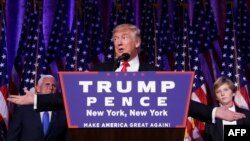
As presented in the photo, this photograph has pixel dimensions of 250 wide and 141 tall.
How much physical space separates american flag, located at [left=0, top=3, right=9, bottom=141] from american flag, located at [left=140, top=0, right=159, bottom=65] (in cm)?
159

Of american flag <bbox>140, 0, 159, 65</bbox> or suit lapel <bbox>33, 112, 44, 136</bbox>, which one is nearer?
suit lapel <bbox>33, 112, 44, 136</bbox>

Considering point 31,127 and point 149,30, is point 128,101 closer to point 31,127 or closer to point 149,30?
point 31,127

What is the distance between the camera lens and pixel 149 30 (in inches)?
218

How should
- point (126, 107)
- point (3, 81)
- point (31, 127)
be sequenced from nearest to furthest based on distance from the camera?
1. point (126, 107)
2. point (31, 127)
3. point (3, 81)

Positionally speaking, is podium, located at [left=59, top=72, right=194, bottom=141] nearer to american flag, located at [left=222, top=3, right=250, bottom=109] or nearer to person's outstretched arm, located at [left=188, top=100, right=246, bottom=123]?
person's outstretched arm, located at [left=188, top=100, right=246, bottom=123]

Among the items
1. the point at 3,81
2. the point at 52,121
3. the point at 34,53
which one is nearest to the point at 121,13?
the point at 34,53

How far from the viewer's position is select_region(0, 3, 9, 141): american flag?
4.92 m

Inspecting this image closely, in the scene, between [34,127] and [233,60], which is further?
[233,60]

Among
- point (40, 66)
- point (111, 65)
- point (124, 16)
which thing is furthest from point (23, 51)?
point (111, 65)

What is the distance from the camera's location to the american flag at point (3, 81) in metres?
4.92

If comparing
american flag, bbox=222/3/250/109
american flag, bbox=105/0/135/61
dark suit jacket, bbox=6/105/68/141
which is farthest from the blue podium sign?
american flag, bbox=105/0/135/61

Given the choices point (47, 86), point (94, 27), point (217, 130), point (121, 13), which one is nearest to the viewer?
point (217, 130)

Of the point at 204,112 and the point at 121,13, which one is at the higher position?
the point at 121,13

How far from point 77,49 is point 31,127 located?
6.23 feet
